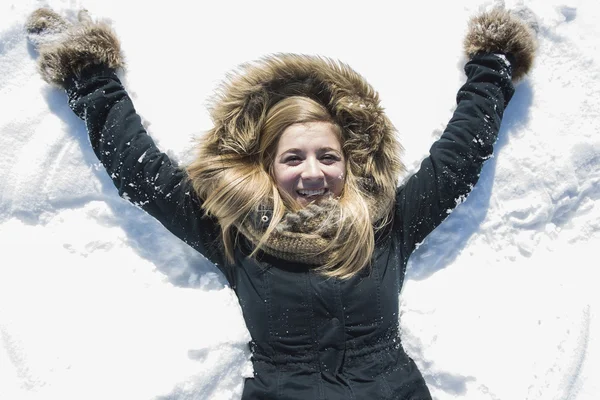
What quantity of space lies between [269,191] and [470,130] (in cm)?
87

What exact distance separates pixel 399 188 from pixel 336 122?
389 mm

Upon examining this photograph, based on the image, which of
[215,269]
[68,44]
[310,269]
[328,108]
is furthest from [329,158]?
[68,44]

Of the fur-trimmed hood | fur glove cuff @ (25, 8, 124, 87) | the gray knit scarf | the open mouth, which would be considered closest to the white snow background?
fur glove cuff @ (25, 8, 124, 87)

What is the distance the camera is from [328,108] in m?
2.31

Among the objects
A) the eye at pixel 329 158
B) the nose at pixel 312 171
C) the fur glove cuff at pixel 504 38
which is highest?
the fur glove cuff at pixel 504 38

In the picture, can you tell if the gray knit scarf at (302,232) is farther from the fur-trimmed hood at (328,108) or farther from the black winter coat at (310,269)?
the fur-trimmed hood at (328,108)

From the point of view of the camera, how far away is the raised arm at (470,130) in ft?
7.46

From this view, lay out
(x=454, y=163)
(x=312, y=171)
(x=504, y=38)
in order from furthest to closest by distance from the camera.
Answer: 1. (x=504, y=38)
2. (x=454, y=163)
3. (x=312, y=171)

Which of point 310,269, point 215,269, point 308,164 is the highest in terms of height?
point 308,164

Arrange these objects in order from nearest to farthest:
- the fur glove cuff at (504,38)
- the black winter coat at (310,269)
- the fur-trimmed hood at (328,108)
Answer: the black winter coat at (310,269) < the fur-trimmed hood at (328,108) < the fur glove cuff at (504,38)

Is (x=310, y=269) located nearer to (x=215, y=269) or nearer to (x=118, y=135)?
(x=215, y=269)

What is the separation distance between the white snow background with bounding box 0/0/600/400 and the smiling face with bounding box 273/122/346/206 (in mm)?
447

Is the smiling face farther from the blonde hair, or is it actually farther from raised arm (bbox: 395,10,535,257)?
raised arm (bbox: 395,10,535,257)

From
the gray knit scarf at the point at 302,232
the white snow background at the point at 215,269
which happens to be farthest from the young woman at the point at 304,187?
the white snow background at the point at 215,269
